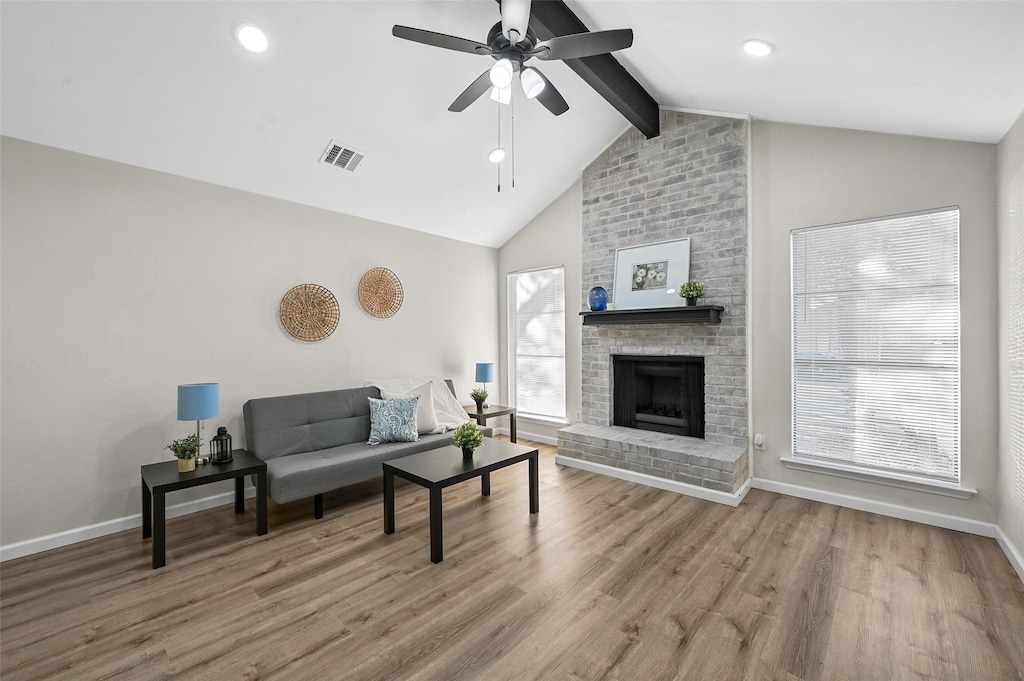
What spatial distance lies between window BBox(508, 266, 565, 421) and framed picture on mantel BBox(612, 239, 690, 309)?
0.91 m

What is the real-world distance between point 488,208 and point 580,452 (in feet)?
9.39

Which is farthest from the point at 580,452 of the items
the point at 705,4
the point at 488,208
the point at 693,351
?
the point at 705,4

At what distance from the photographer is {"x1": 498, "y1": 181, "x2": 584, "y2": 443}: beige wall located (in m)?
5.29

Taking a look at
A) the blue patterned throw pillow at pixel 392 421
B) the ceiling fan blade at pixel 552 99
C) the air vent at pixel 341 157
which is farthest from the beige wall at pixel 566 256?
the air vent at pixel 341 157

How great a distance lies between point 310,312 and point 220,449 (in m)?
1.42

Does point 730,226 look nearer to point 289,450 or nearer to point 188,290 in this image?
point 289,450

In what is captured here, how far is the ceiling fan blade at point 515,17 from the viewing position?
2.15 meters

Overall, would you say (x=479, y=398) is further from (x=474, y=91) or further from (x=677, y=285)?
(x=474, y=91)

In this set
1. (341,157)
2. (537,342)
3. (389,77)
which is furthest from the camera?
(537,342)

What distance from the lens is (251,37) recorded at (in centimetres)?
264

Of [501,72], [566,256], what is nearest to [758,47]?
[501,72]

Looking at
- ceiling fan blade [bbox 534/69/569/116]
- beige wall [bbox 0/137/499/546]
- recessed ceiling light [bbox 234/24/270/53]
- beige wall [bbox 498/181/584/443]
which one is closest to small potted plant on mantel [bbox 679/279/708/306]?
beige wall [bbox 498/181/584/443]

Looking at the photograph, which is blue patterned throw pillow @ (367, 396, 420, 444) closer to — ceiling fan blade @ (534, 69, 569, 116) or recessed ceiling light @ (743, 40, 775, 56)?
ceiling fan blade @ (534, 69, 569, 116)

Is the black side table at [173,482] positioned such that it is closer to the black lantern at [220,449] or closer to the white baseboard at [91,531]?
the black lantern at [220,449]
